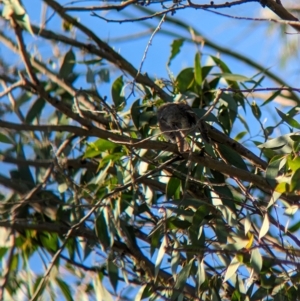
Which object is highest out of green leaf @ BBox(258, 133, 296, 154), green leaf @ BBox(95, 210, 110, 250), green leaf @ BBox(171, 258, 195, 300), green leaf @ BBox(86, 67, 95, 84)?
green leaf @ BBox(86, 67, 95, 84)

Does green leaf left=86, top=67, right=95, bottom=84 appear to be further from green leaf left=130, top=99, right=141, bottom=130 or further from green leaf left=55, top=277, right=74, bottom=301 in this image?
green leaf left=55, top=277, right=74, bottom=301

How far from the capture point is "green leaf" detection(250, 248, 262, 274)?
1669 mm

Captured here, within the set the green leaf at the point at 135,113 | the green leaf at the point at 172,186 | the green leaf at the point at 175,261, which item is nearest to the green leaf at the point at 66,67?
the green leaf at the point at 135,113

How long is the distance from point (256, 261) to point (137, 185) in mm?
431

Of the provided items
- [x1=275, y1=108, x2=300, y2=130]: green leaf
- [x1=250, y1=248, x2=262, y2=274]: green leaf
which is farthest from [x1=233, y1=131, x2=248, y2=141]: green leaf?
[x1=250, y1=248, x2=262, y2=274]: green leaf

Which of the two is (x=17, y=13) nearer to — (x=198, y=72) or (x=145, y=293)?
(x=198, y=72)

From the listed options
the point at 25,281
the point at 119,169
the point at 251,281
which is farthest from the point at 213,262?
the point at 25,281

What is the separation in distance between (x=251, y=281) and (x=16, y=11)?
107 cm

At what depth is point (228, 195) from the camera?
1812 millimetres

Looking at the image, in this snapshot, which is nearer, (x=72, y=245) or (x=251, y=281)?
(x=251, y=281)

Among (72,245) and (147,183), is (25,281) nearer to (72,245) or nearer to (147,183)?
(72,245)

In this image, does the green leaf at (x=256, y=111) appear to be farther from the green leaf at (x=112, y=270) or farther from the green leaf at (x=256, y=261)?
the green leaf at (x=112, y=270)

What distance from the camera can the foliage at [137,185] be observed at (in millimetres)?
1719

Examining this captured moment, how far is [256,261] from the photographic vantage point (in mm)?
1676
